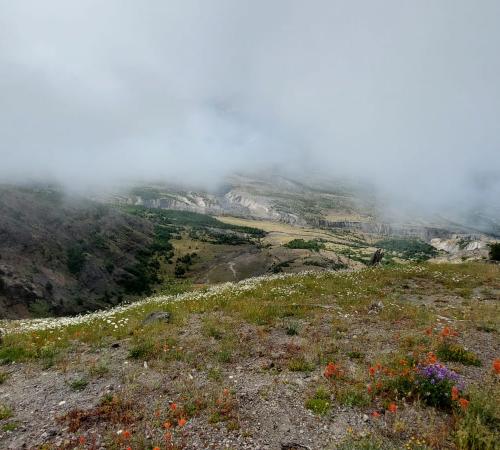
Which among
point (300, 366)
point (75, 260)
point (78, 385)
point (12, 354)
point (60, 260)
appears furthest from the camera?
point (75, 260)

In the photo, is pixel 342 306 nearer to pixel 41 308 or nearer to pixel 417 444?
pixel 417 444

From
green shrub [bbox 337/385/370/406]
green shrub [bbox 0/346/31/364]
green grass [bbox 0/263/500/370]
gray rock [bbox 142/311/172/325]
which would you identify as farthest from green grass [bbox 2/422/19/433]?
gray rock [bbox 142/311/172/325]

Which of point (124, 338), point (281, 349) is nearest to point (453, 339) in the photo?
point (281, 349)

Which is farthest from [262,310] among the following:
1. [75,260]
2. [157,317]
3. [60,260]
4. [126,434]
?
[75,260]

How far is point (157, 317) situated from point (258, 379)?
31.4 feet

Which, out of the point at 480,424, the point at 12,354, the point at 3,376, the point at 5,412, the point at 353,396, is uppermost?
the point at 480,424

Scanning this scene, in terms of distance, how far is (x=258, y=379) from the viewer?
12.0m

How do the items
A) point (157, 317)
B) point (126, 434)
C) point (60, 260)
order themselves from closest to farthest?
point (126, 434) → point (157, 317) → point (60, 260)

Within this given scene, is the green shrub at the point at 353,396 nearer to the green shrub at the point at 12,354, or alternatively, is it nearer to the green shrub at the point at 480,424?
the green shrub at the point at 480,424

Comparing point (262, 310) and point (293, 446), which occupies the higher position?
point (293, 446)

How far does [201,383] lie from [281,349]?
403 cm

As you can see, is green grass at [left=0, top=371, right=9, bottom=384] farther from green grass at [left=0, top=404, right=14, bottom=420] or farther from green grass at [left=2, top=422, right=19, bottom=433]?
green grass at [left=2, top=422, right=19, bottom=433]

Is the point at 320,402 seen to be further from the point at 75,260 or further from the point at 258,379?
the point at 75,260

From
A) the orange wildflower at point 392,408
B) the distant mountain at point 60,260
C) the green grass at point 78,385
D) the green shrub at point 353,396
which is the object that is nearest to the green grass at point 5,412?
the green grass at point 78,385
